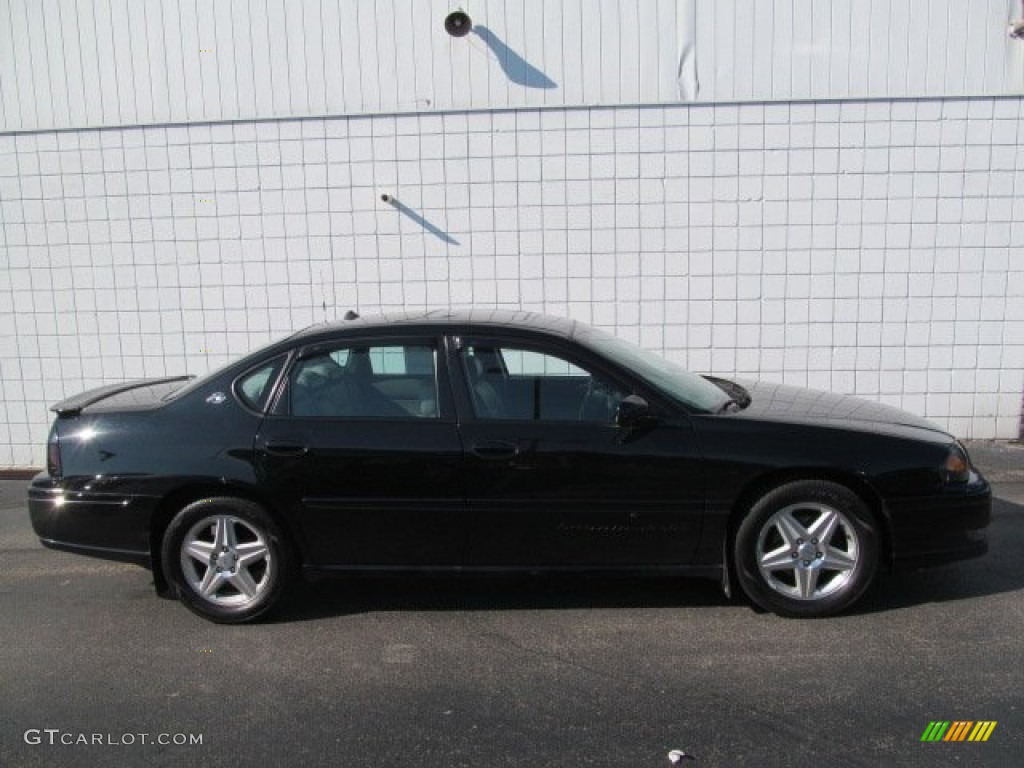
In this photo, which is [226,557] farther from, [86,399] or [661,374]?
[661,374]

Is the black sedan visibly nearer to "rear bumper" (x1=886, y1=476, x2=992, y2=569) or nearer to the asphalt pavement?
"rear bumper" (x1=886, y1=476, x2=992, y2=569)

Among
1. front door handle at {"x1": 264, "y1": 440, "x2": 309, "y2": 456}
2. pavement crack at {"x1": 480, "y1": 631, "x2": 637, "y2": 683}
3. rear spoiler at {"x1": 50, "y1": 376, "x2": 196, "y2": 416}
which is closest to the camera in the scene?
pavement crack at {"x1": 480, "y1": 631, "x2": 637, "y2": 683}

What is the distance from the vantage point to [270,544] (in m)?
4.11

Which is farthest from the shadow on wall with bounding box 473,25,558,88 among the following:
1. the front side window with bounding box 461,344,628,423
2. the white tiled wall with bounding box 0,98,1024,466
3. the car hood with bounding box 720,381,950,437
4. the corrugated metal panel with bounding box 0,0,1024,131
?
the front side window with bounding box 461,344,628,423

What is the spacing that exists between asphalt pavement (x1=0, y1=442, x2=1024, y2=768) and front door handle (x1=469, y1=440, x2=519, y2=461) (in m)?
0.84

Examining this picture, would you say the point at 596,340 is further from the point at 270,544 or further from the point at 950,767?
the point at 950,767

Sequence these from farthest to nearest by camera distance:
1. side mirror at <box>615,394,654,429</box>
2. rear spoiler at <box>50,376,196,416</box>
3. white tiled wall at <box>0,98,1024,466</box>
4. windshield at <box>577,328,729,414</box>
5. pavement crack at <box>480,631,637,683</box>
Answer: white tiled wall at <box>0,98,1024,466</box> → rear spoiler at <box>50,376,196,416</box> → windshield at <box>577,328,729,414</box> → side mirror at <box>615,394,654,429</box> → pavement crack at <box>480,631,637,683</box>

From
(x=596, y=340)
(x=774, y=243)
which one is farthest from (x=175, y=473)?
(x=774, y=243)

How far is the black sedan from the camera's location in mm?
3984

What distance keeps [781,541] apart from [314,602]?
239 centimetres

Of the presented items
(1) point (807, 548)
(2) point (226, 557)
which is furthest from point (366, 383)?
(1) point (807, 548)

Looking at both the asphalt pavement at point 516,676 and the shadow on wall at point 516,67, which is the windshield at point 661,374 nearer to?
the asphalt pavement at point 516,676

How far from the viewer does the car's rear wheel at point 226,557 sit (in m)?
4.11
